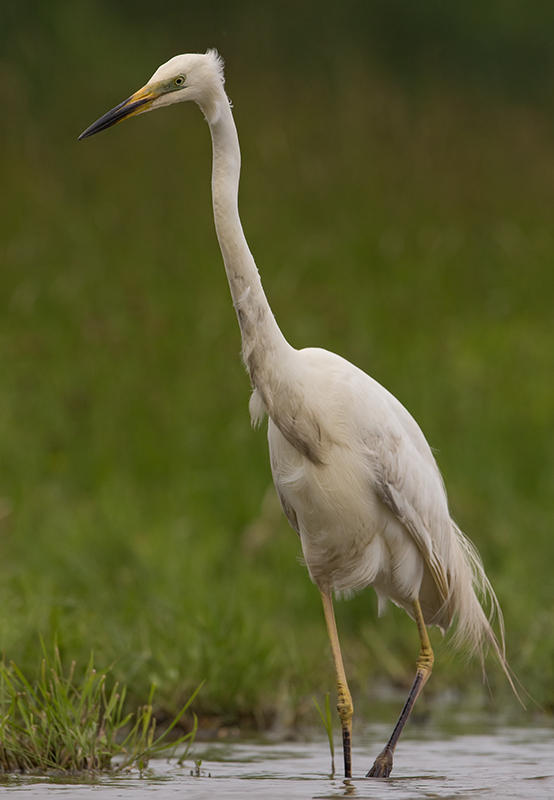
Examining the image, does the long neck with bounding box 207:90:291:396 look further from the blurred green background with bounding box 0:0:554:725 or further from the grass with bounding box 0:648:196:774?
the blurred green background with bounding box 0:0:554:725

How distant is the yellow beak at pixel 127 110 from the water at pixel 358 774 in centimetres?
198

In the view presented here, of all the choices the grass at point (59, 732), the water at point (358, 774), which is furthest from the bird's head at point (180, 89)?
the water at point (358, 774)

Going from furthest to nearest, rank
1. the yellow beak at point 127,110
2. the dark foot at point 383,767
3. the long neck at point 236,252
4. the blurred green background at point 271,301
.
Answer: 1. the blurred green background at point 271,301
2. the dark foot at point 383,767
3. the long neck at point 236,252
4. the yellow beak at point 127,110

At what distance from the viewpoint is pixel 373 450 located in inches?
181

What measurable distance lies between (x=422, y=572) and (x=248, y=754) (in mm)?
944

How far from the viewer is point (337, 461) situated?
4.50m

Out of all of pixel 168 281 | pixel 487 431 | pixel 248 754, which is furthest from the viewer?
pixel 168 281

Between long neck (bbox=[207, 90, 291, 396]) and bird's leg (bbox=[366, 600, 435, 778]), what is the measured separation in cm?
134

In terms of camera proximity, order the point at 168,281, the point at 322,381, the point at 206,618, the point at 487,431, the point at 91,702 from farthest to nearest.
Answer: the point at 168,281 → the point at 487,431 → the point at 206,618 → the point at 322,381 → the point at 91,702

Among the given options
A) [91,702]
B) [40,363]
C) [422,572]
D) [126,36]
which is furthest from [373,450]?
[126,36]

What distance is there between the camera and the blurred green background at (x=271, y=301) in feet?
20.6

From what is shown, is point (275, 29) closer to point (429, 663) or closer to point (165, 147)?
point (165, 147)

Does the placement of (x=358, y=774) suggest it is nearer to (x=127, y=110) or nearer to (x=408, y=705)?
(x=408, y=705)

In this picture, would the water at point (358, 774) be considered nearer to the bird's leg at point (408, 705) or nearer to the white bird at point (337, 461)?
the bird's leg at point (408, 705)
